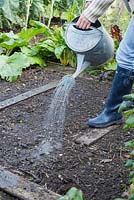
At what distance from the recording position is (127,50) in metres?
2.53

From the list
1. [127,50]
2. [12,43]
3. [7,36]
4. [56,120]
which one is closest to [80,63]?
[127,50]

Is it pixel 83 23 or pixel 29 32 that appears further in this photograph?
pixel 29 32

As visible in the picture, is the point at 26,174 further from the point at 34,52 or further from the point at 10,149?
the point at 34,52

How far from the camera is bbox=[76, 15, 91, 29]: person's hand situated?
2428 millimetres

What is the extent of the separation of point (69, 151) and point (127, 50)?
66 centimetres

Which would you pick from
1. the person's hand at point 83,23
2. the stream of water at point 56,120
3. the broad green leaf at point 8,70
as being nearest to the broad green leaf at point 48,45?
the broad green leaf at point 8,70

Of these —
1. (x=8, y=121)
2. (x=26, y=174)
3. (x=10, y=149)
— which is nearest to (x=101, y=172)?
(x=26, y=174)

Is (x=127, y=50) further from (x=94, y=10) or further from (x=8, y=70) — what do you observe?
(x=8, y=70)

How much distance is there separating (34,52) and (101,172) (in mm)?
2046

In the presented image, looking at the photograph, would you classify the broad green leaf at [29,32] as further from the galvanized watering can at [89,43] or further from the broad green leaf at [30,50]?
the galvanized watering can at [89,43]

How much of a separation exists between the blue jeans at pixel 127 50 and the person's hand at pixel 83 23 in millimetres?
233

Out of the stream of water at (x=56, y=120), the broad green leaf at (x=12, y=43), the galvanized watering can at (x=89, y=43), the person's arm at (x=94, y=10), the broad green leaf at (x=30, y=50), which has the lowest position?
the broad green leaf at (x=30, y=50)

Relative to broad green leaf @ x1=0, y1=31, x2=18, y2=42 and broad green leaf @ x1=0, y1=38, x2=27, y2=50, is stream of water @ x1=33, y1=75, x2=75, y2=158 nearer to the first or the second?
broad green leaf @ x1=0, y1=38, x2=27, y2=50

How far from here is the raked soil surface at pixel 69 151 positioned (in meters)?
2.04
